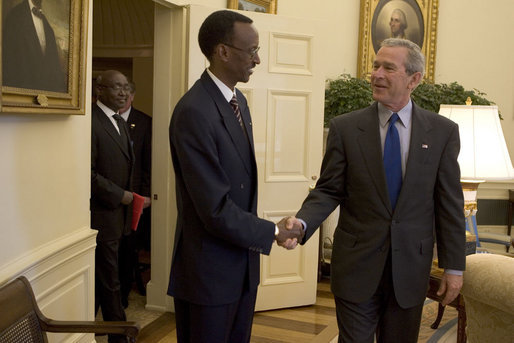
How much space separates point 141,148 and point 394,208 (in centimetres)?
289

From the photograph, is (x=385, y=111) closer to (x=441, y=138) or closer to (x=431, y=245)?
(x=441, y=138)

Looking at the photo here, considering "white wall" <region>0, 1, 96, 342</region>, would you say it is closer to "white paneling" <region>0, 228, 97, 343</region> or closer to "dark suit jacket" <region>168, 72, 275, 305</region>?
"white paneling" <region>0, 228, 97, 343</region>

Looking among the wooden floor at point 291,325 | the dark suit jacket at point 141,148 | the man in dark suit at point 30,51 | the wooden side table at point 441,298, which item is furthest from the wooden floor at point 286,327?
the man in dark suit at point 30,51

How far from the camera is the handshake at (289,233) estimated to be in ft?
7.89

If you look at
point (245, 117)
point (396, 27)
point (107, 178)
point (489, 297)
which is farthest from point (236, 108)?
point (396, 27)

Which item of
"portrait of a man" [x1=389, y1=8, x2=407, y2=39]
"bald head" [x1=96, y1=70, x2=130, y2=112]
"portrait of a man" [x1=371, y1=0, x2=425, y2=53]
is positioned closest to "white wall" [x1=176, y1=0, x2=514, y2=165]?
"portrait of a man" [x1=371, y1=0, x2=425, y2=53]

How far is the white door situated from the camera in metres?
4.29

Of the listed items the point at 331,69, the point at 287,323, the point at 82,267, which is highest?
the point at 331,69

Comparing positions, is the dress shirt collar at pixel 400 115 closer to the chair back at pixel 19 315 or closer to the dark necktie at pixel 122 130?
the chair back at pixel 19 315

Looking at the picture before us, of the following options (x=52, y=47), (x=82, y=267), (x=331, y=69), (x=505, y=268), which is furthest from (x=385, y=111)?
(x=331, y=69)

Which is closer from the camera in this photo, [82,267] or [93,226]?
[82,267]

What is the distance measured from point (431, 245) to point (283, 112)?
2157mm

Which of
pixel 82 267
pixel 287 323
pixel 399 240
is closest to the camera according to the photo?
pixel 399 240

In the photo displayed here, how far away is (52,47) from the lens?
2.53m
